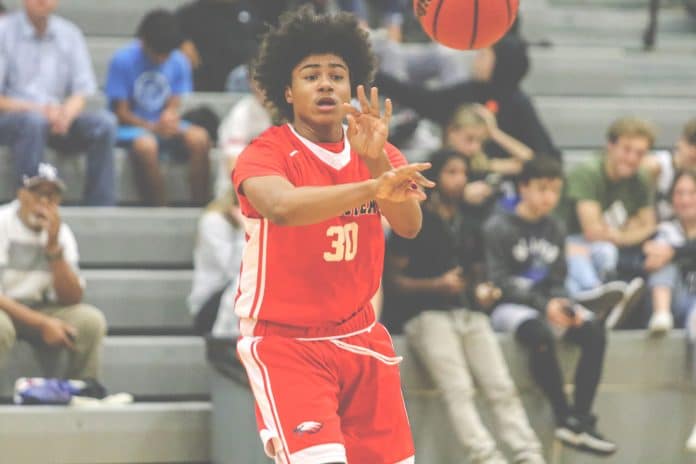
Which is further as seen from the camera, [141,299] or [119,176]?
[119,176]

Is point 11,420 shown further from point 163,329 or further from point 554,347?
point 554,347

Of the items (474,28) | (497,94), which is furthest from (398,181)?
(497,94)

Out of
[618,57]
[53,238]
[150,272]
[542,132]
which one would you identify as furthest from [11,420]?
[618,57]

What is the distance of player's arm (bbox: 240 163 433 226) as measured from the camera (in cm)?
356

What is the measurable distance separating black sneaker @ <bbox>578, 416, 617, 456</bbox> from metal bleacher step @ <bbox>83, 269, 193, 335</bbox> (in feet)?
7.00

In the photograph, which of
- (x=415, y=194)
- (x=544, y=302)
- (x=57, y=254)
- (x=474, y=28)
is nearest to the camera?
(x=415, y=194)

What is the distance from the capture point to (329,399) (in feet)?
12.8

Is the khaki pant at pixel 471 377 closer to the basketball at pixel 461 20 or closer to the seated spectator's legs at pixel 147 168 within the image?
the basketball at pixel 461 20

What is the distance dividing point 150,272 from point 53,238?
1051 millimetres

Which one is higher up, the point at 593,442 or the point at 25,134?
the point at 25,134

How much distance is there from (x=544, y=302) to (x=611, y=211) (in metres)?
1.04

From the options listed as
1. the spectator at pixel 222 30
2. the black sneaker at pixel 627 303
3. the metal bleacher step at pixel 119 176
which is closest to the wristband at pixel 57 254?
the metal bleacher step at pixel 119 176

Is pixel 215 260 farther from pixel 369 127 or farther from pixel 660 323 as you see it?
pixel 369 127

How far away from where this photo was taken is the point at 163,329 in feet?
→ 23.4
